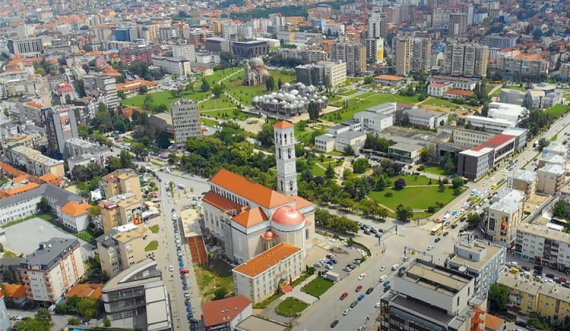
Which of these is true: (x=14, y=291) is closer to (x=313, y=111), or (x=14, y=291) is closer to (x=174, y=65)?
(x=313, y=111)

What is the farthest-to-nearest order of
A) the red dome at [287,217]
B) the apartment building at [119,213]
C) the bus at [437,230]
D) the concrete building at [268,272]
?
the apartment building at [119,213], the bus at [437,230], the red dome at [287,217], the concrete building at [268,272]

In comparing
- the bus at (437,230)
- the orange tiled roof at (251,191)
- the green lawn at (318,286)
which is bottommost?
the green lawn at (318,286)

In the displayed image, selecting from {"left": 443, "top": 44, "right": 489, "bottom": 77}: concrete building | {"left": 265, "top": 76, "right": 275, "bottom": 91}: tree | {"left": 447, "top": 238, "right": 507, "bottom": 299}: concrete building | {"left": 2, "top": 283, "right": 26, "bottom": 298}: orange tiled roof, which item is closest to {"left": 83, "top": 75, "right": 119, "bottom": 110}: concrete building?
{"left": 265, "top": 76, "right": 275, "bottom": 91}: tree

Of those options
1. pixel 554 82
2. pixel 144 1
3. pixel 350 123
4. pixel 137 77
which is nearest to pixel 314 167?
pixel 350 123

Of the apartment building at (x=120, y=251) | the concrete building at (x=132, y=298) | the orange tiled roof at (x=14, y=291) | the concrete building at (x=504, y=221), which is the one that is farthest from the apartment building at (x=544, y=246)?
the orange tiled roof at (x=14, y=291)

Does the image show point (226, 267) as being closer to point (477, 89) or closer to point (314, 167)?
point (314, 167)

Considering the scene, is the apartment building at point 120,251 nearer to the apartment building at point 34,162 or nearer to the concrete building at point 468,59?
the apartment building at point 34,162

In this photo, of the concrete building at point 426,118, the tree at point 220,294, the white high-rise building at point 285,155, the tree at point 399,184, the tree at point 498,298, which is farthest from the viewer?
the concrete building at point 426,118
